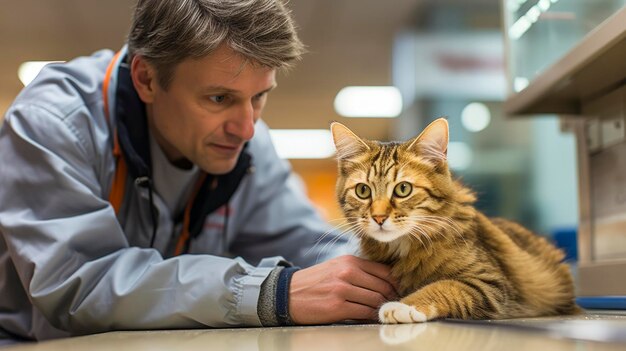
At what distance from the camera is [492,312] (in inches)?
49.9

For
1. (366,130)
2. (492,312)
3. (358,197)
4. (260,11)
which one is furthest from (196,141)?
(366,130)

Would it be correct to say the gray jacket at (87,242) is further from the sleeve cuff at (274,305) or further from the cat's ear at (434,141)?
the cat's ear at (434,141)

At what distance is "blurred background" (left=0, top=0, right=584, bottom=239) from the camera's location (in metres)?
4.99

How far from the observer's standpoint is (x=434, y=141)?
53.9 inches

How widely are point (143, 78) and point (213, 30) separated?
0.93 feet

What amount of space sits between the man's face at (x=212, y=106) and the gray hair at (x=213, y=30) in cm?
3

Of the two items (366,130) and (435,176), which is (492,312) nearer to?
(435,176)

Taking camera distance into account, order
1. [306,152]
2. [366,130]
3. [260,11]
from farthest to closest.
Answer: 1. [306,152]
2. [366,130]
3. [260,11]

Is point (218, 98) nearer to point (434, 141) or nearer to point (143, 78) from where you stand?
point (143, 78)

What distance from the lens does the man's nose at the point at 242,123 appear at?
5.13 feet

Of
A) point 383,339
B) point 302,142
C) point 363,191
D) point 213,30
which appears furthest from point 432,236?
point 302,142

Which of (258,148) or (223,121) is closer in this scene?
(223,121)

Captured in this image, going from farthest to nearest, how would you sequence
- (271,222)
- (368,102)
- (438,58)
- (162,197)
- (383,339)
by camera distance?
(368,102) → (438,58) → (271,222) → (162,197) → (383,339)

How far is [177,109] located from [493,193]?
4.18m
